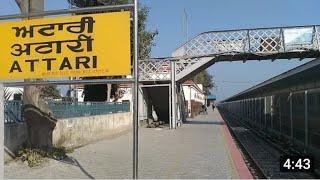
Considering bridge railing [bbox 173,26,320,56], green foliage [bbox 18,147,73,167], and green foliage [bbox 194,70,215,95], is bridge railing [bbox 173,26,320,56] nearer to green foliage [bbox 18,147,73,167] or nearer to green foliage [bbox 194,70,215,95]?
green foliage [bbox 18,147,73,167]

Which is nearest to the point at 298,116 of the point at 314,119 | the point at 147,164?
the point at 314,119

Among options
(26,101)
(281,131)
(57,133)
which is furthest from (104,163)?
(281,131)

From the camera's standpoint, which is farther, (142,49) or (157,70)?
(142,49)

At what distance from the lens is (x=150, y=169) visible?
13.1 m

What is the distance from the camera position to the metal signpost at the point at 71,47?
28.2 feet

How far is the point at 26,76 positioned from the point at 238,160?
26.0 ft

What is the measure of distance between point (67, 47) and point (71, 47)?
0.08 m

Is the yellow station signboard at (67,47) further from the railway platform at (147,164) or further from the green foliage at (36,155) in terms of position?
the green foliage at (36,155)

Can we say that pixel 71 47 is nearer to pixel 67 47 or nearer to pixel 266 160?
pixel 67 47

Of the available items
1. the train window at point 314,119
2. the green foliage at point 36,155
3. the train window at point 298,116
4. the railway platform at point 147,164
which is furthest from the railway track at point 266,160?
the green foliage at point 36,155

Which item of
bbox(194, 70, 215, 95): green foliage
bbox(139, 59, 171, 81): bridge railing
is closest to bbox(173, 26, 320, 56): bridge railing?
bbox(139, 59, 171, 81): bridge railing

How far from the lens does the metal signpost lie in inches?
339

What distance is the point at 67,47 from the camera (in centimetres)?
895

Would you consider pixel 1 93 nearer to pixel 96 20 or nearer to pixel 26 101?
pixel 96 20
